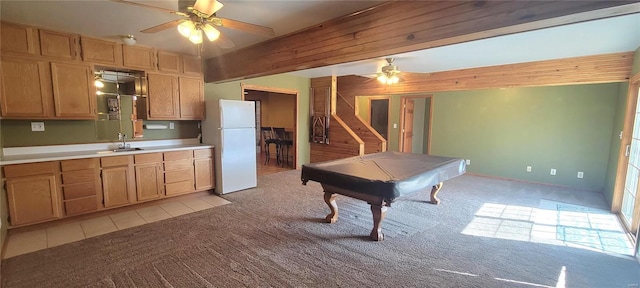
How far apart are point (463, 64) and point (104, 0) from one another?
16.4 ft

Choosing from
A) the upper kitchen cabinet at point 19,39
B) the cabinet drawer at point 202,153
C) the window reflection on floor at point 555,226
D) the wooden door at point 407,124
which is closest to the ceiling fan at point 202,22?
the upper kitchen cabinet at point 19,39

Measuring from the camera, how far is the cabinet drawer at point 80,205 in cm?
322

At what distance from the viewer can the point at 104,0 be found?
2.30 m

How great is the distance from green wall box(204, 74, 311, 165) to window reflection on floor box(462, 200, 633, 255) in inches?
161

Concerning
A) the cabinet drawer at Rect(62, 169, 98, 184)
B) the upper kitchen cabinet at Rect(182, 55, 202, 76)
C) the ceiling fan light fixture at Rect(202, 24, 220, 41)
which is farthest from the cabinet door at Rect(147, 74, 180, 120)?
the ceiling fan light fixture at Rect(202, 24, 220, 41)

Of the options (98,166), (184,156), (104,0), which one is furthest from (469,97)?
(98,166)

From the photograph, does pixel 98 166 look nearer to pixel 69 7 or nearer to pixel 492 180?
pixel 69 7

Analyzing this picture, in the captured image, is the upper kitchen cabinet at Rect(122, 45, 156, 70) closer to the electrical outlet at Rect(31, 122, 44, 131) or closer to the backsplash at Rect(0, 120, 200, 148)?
the backsplash at Rect(0, 120, 200, 148)

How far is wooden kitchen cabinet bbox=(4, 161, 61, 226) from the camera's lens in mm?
2854

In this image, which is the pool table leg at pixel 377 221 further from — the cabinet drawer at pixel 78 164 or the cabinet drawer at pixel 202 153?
the cabinet drawer at pixel 78 164

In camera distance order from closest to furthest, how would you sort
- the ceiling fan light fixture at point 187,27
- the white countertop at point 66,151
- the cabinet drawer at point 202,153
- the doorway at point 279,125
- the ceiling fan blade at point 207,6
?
the ceiling fan blade at point 207,6 < the ceiling fan light fixture at point 187,27 < the white countertop at point 66,151 < the cabinet drawer at point 202,153 < the doorway at point 279,125

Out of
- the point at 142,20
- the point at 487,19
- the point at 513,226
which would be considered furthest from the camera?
the point at 513,226

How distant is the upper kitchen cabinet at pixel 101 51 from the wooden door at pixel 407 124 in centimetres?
637

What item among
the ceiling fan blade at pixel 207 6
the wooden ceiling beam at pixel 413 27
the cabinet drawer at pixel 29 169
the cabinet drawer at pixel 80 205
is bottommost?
the cabinet drawer at pixel 80 205
